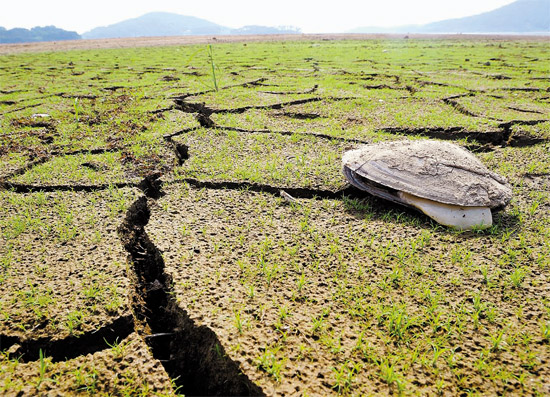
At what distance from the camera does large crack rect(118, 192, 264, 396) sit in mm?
1017

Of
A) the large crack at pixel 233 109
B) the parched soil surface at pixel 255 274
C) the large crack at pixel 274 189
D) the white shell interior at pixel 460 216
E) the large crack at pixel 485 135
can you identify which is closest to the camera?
the parched soil surface at pixel 255 274

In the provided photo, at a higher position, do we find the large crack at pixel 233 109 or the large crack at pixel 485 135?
the large crack at pixel 233 109

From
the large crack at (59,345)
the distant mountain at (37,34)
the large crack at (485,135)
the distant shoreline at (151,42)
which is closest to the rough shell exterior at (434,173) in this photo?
the large crack at (485,135)

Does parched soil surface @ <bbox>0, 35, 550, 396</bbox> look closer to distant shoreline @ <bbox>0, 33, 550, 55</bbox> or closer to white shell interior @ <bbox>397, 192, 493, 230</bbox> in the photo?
white shell interior @ <bbox>397, 192, 493, 230</bbox>

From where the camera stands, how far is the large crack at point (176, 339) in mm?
1017

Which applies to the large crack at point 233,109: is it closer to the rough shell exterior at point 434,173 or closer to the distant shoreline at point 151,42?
the rough shell exterior at point 434,173

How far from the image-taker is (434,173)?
66.7 inches

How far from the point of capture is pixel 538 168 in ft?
7.38

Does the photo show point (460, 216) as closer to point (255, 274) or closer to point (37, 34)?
point (255, 274)

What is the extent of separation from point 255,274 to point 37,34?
18133 centimetres

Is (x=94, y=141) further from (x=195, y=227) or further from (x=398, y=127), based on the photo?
(x=398, y=127)

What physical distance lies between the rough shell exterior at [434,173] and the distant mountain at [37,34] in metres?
160

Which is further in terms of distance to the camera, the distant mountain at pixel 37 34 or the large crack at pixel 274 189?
the distant mountain at pixel 37 34

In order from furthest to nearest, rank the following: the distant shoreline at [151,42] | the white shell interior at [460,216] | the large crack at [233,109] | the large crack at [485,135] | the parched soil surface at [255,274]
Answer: the distant shoreline at [151,42] → the large crack at [233,109] → the large crack at [485,135] → the white shell interior at [460,216] → the parched soil surface at [255,274]
